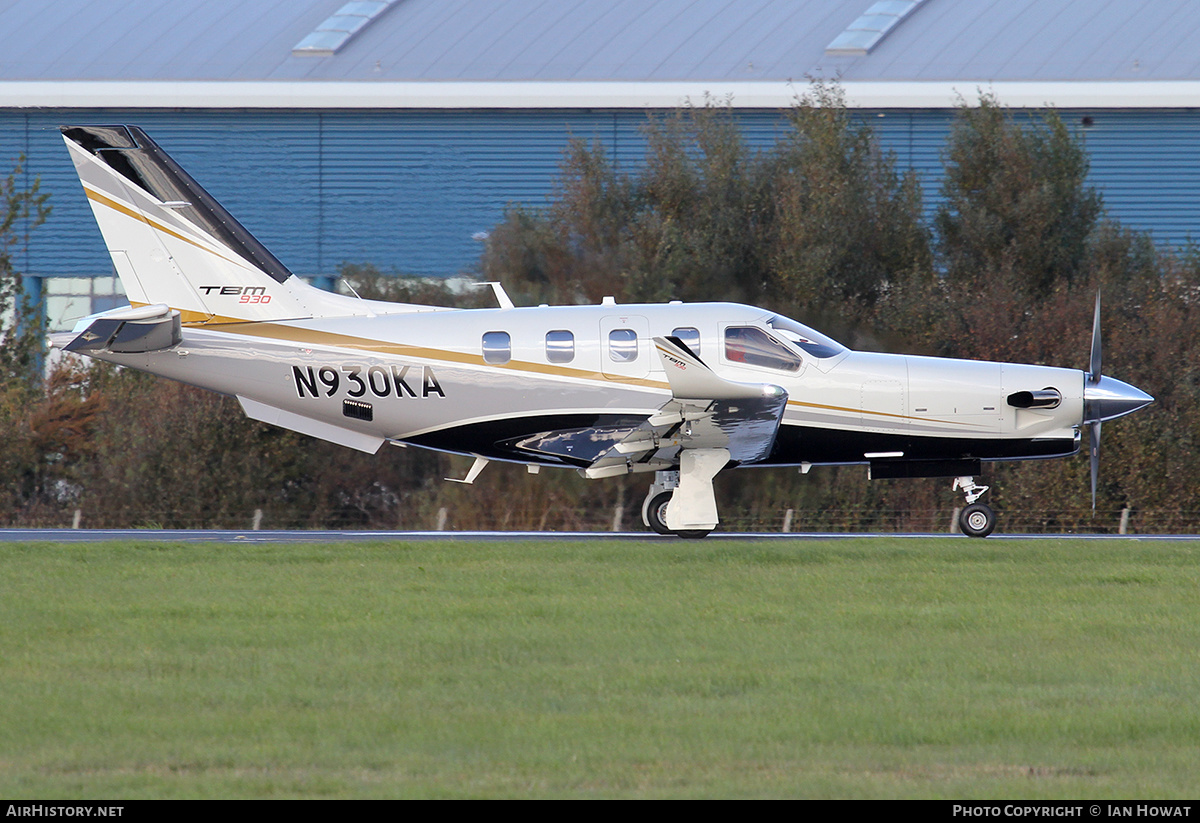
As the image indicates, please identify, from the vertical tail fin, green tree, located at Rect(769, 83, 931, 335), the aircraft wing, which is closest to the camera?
the aircraft wing

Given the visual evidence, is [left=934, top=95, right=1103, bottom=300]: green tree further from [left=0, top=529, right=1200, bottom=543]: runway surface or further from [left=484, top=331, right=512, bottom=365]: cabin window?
[left=484, top=331, right=512, bottom=365]: cabin window

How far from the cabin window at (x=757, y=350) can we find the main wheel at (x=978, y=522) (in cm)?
298

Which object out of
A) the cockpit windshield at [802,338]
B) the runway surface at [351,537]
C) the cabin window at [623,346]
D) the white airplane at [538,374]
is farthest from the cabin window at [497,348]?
the cockpit windshield at [802,338]

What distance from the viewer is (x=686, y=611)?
10984 mm

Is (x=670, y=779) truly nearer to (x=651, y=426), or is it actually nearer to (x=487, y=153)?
(x=651, y=426)

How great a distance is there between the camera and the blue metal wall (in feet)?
95.7

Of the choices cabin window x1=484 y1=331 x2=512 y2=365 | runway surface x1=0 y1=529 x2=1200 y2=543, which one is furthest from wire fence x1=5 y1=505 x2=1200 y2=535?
cabin window x1=484 y1=331 x2=512 y2=365

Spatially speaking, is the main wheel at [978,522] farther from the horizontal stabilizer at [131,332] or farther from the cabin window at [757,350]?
the horizontal stabilizer at [131,332]

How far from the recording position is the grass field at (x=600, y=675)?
638 centimetres

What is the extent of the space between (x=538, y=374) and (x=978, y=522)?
18.8 feet

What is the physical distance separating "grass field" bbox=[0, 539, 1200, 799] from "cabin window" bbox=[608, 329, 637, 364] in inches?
106

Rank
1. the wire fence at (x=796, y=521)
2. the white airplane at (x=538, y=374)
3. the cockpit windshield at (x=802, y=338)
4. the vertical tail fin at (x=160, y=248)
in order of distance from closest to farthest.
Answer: the white airplane at (x=538, y=374) → the cockpit windshield at (x=802, y=338) → the vertical tail fin at (x=160, y=248) → the wire fence at (x=796, y=521)
